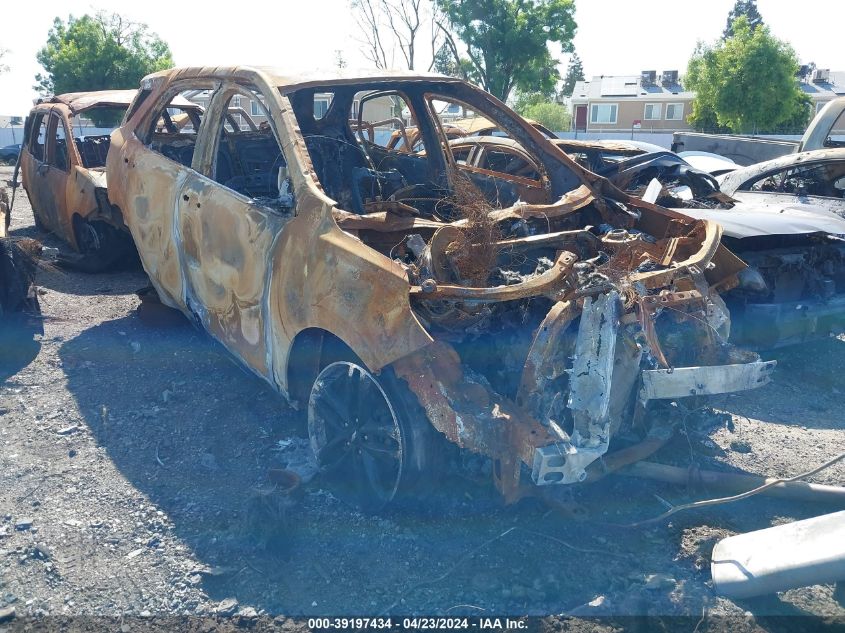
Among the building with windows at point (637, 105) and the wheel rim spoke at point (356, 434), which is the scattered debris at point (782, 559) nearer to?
the wheel rim spoke at point (356, 434)

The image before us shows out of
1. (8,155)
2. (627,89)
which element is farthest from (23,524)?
(627,89)

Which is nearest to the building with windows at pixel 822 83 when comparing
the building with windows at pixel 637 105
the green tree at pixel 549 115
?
the building with windows at pixel 637 105

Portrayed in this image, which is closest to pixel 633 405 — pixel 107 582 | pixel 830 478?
pixel 830 478

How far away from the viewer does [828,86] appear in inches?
2040

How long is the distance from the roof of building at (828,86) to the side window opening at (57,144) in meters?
50.4

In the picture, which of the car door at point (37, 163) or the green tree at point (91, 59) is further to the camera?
the green tree at point (91, 59)

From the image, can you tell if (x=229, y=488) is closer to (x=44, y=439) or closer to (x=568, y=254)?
(x=44, y=439)

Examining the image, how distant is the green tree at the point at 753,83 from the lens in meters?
35.6

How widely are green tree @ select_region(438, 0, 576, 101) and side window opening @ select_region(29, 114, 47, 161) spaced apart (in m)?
29.1

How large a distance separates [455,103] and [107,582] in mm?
3535

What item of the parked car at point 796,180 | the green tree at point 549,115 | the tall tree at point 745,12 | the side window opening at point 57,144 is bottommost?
the parked car at point 796,180

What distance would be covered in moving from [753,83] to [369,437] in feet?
126

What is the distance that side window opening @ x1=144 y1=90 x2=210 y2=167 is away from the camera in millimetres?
5283

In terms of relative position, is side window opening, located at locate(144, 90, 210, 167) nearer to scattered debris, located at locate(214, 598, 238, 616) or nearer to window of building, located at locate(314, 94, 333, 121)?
window of building, located at locate(314, 94, 333, 121)
